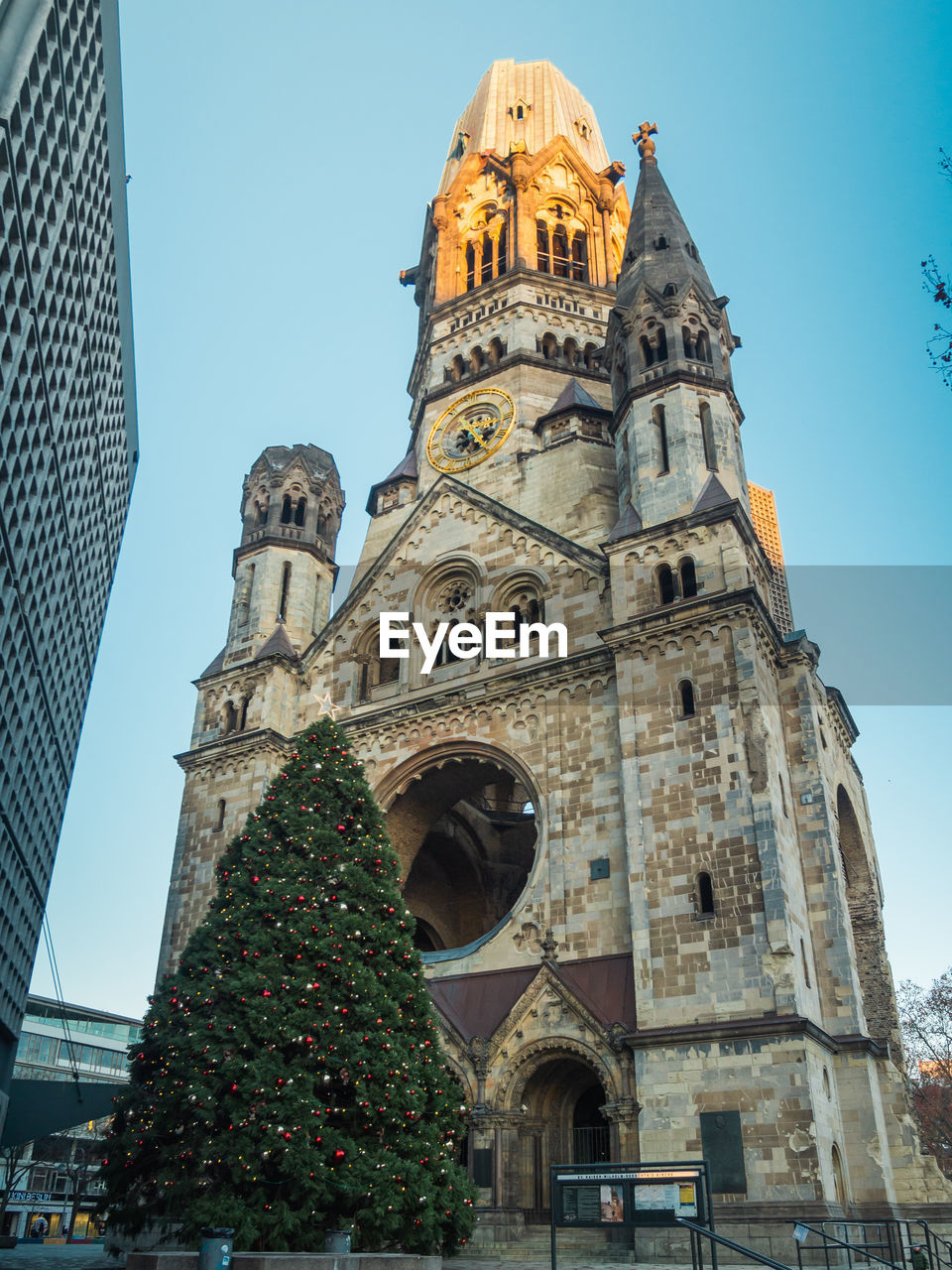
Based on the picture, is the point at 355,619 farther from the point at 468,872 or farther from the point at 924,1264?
the point at 924,1264

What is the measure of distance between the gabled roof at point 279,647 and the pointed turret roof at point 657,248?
14.3 meters

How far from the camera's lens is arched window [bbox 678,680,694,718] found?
78.3 feet

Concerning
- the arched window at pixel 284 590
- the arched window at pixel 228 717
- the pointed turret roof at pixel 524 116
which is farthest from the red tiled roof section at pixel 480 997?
the pointed turret roof at pixel 524 116

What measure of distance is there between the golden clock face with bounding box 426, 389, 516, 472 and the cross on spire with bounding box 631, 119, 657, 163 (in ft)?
31.2

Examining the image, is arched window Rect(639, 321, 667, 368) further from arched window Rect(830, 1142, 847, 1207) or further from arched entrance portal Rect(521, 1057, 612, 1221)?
arched window Rect(830, 1142, 847, 1207)

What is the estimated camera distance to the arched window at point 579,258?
43.0 meters

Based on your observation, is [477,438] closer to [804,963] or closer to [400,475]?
[400,475]

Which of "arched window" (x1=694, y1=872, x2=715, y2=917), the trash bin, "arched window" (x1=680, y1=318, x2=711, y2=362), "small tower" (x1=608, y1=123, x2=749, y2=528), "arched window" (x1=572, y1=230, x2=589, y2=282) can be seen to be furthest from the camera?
"arched window" (x1=572, y1=230, x2=589, y2=282)

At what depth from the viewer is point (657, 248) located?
110 ft

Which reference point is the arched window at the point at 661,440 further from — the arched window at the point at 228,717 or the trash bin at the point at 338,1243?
the trash bin at the point at 338,1243

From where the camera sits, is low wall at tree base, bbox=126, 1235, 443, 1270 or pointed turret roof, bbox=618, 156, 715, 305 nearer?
low wall at tree base, bbox=126, 1235, 443, 1270

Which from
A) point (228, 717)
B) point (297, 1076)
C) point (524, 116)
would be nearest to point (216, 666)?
point (228, 717)

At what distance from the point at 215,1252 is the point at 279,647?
2119 centimetres

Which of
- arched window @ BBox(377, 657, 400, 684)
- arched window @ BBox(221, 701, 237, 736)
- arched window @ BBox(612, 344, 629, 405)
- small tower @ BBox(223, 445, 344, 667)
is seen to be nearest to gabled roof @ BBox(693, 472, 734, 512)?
arched window @ BBox(612, 344, 629, 405)
